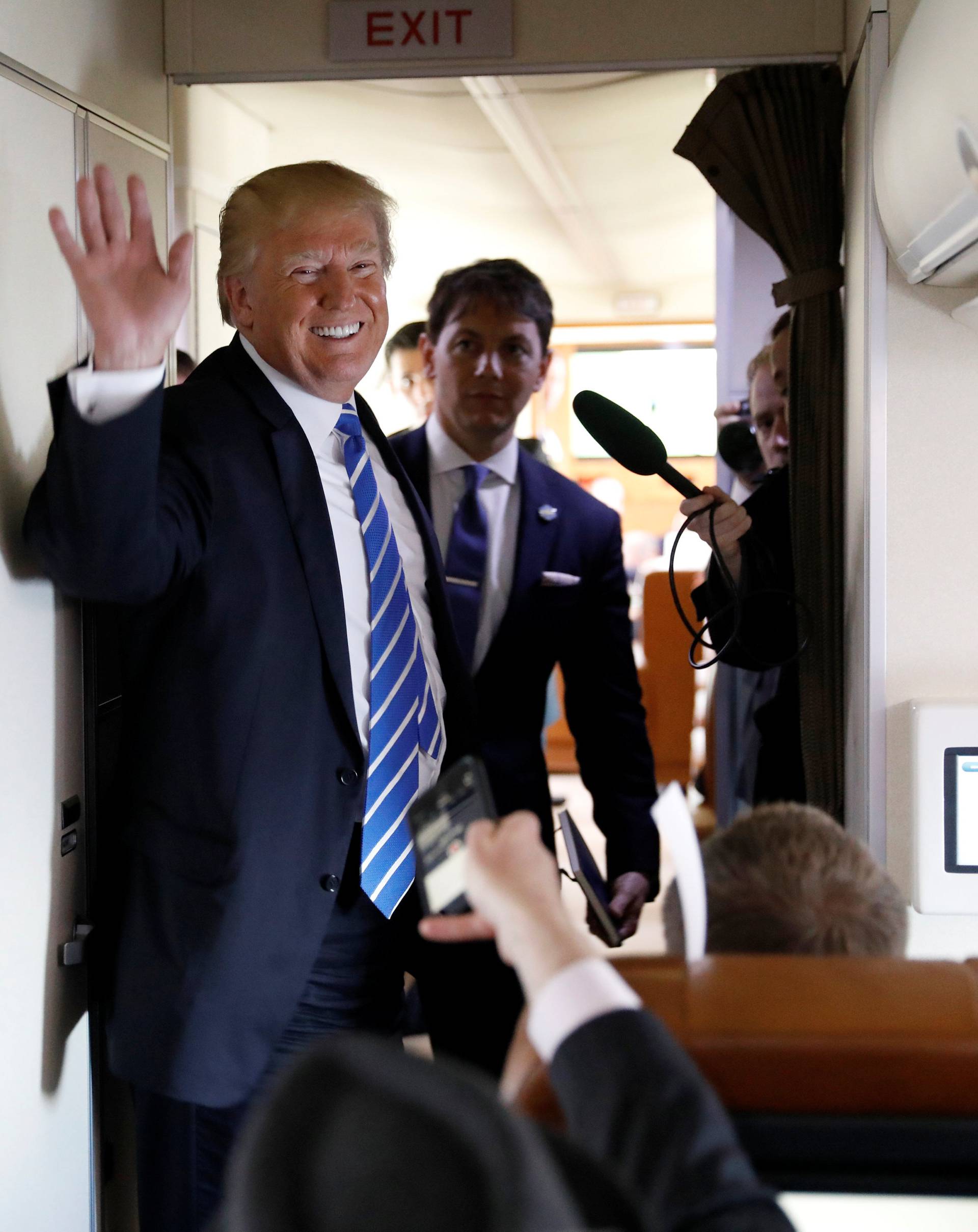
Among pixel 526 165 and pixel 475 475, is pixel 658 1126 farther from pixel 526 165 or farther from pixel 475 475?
pixel 526 165

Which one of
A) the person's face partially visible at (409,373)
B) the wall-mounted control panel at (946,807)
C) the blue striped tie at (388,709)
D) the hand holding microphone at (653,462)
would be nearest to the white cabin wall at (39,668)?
the blue striped tie at (388,709)

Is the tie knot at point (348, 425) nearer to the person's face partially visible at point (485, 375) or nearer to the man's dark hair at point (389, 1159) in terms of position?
the person's face partially visible at point (485, 375)

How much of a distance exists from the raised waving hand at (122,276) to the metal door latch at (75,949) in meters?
0.87

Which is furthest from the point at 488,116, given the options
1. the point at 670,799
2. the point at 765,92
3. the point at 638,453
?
the point at 670,799

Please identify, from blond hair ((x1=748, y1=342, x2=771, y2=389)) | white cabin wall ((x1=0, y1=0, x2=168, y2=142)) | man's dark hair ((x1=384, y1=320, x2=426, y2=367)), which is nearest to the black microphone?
blond hair ((x1=748, y1=342, x2=771, y2=389))

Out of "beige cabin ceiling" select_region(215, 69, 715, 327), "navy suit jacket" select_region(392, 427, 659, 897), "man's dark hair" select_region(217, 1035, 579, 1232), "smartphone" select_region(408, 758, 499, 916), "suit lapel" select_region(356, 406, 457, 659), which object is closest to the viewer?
"man's dark hair" select_region(217, 1035, 579, 1232)

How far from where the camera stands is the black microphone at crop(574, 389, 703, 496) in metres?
2.04

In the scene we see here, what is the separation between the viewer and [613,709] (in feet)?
7.84

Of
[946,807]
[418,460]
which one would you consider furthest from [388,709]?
[418,460]

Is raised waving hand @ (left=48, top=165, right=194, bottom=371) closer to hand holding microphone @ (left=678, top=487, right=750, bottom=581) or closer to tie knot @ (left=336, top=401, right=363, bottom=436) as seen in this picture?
tie knot @ (left=336, top=401, right=363, bottom=436)

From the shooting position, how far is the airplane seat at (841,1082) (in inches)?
34.7

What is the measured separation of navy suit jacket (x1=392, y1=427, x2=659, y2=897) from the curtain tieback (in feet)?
1.78

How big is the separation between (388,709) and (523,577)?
69 cm

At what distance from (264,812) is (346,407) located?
2.18 ft
